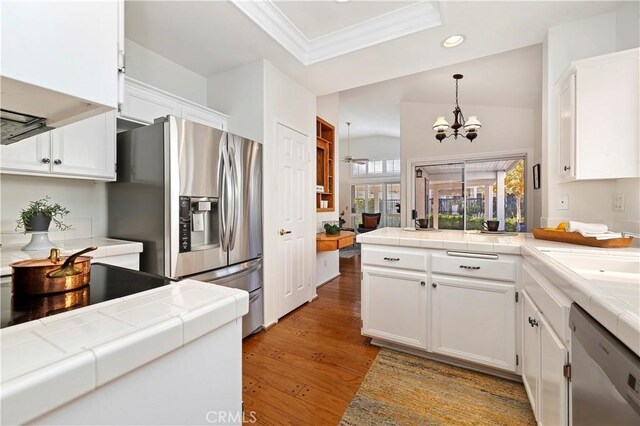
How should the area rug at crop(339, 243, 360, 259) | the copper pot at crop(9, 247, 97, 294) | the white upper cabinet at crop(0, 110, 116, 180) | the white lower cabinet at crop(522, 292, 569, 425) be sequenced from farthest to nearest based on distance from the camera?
the area rug at crop(339, 243, 360, 259) → the white upper cabinet at crop(0, 110, 116, 180) → the white lower cabinet at crop(522, 292, 569, 425) → the copper pot at crop(9, 247, 97, 294)

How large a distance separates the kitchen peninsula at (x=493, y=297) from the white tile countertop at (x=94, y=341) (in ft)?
3.55

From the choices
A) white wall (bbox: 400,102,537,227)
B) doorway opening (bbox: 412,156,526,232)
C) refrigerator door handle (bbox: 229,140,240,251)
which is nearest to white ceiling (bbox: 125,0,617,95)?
refrigerator door handle (bbox: 229,140,240,251)

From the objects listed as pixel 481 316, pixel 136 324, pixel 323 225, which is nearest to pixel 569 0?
pixel 481 316

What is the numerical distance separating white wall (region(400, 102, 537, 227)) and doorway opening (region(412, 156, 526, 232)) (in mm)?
202

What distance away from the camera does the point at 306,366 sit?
6.79 ft

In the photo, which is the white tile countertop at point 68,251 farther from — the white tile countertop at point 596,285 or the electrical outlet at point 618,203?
the electrical outlet at point 618,203

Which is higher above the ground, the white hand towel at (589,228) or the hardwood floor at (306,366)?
the white hand towel at (589,228)

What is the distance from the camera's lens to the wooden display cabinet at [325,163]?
4.20 metres

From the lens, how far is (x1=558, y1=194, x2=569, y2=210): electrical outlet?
2113mm

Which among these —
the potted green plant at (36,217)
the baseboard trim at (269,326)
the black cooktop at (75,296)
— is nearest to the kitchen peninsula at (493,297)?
the baseboard trim at (269,326)

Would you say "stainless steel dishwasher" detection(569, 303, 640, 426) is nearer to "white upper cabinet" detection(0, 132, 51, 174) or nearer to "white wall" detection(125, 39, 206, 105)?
"white upper cabinet" detection(0, 132, 51, 174)

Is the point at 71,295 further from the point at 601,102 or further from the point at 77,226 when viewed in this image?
the point at 601,102

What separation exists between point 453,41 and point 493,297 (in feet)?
6.76

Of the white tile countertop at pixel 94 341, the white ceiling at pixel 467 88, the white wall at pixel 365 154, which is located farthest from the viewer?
the white wall at pixel 365 154
